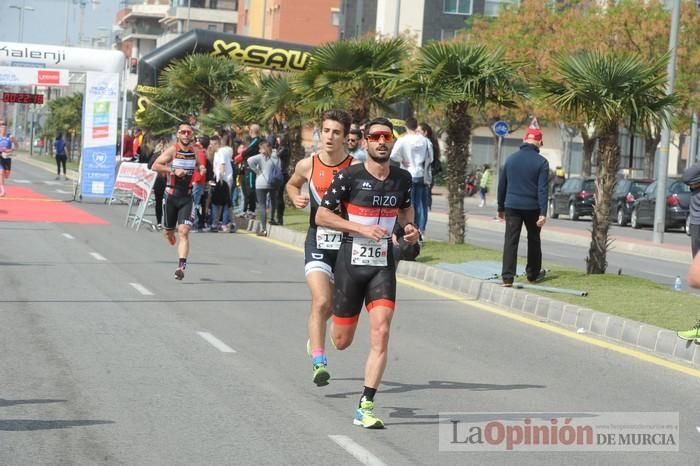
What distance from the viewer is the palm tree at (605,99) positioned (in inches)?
716

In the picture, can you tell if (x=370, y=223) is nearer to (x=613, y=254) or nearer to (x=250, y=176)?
(x=250, y=176)

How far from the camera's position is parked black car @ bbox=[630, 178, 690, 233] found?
42.3 meters

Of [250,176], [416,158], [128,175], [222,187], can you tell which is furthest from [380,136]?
[128,175]

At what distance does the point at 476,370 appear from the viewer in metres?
11.3

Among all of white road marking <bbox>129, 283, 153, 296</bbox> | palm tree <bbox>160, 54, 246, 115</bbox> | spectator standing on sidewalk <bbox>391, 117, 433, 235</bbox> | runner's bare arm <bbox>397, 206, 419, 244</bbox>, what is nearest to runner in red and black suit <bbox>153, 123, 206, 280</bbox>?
white road marking <bbox>129, 283, 153, 296</bbox>

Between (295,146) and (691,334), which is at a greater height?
(295,146)

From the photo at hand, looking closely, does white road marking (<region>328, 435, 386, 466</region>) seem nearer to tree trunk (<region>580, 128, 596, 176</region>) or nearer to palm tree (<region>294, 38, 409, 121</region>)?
palm tree (<region>294, 38, 409, 121</region>)

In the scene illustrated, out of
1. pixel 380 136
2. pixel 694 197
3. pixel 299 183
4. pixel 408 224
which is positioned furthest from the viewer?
pixel 694 197

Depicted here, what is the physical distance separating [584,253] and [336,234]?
69.0 ft

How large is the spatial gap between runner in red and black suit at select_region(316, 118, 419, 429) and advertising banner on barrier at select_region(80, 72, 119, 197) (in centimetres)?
2623

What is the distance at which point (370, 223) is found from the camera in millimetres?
9047

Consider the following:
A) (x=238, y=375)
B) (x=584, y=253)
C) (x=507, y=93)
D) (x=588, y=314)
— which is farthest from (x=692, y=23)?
(x=238, y=375)

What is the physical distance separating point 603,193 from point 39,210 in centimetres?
1755

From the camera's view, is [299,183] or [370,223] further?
[299,183]
